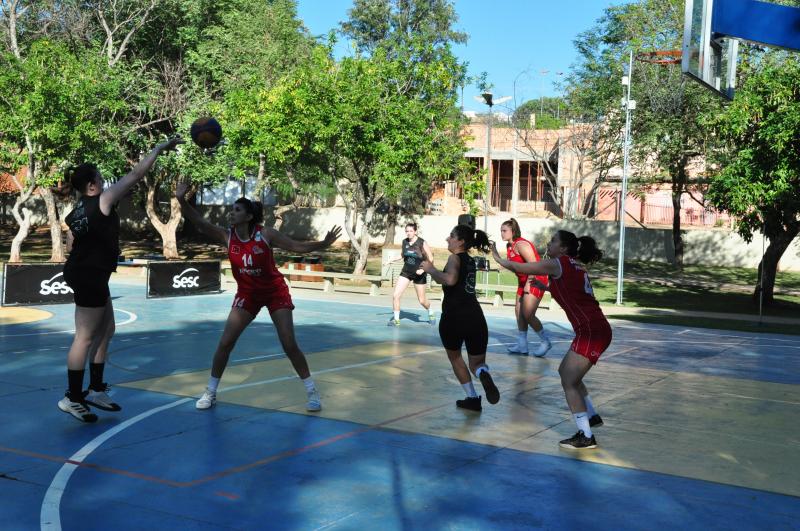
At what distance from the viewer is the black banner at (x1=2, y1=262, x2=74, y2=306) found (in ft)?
57.2

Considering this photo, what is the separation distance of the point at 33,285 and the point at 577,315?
1398 centimetres

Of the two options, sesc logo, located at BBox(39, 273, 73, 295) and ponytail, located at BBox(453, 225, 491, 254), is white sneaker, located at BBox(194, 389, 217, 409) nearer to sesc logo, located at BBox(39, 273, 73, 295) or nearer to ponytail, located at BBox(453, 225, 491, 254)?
ponytail, located at BBox(453, 225, 491, 254)

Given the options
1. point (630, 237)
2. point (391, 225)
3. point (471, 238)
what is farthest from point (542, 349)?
point (630, 237)

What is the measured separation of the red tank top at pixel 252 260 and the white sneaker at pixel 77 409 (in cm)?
175

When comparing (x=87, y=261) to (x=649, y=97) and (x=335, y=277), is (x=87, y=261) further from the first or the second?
(x=649, y=97)

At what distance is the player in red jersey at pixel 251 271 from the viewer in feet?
26.0

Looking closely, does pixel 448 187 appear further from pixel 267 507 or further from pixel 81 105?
pixel 267 507

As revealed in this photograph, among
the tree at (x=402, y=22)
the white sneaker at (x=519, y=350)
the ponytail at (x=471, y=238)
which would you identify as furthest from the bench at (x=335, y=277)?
the tree at (x=402, y=22)

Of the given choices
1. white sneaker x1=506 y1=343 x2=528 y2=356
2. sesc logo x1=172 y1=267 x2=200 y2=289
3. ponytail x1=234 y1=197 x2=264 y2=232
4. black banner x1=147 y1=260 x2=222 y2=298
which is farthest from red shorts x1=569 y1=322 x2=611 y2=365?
sesc logo x1=172 y1=267 x2=200 y2=289

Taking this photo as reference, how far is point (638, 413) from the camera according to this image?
880cm

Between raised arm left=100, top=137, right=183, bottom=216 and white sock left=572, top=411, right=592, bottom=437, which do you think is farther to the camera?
white sock left=572, top=411, right=592, bottom=437

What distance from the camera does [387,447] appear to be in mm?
7070

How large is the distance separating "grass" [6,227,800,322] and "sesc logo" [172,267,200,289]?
11073mm

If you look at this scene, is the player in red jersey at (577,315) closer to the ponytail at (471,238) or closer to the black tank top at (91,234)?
the ponytail at (471,238)
